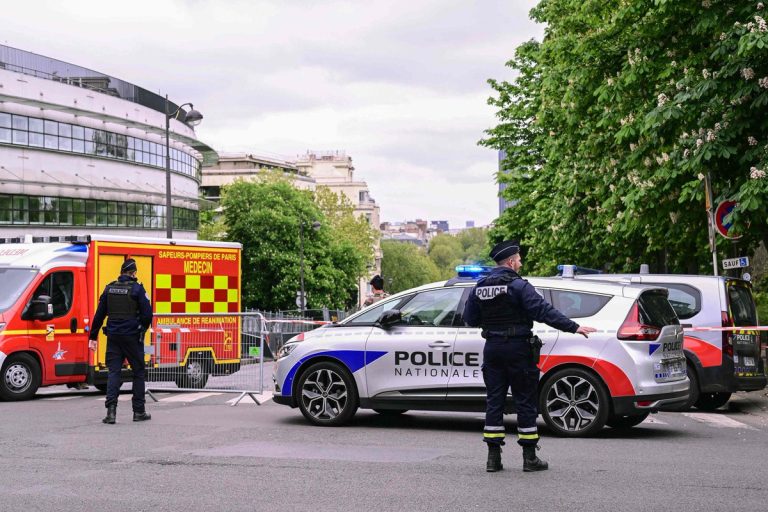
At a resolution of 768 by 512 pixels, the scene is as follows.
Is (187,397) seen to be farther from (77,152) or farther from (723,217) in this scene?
(77,152)

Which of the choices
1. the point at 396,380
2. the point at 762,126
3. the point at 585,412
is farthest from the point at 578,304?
the point at 762,126

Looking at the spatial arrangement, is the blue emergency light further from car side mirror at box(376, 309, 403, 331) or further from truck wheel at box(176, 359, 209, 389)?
truck wheel at box(176, 359, 209, 389)

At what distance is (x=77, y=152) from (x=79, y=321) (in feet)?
138

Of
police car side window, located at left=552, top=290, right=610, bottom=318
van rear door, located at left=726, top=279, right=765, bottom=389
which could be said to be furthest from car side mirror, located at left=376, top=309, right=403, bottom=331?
van rear door, located at left=726, top=279, right=765, bottom=389

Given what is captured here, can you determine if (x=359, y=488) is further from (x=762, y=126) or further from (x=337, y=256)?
(x=337, y=256)

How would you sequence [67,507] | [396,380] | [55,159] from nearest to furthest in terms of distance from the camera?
1. [67,507]
2. [396,380]
3. [55,159]

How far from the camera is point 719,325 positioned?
1402 cm

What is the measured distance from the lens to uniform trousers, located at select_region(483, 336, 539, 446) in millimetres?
8289

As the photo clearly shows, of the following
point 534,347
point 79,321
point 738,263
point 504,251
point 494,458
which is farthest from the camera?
point 738,263

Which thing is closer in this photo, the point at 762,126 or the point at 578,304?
the point at 578,304

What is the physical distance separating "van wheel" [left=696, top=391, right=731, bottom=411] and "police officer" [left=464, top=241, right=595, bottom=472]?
7.57 m

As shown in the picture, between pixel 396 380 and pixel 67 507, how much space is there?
5.12 m

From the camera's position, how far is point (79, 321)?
57.0 ft

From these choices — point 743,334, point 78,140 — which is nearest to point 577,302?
point 743,334
